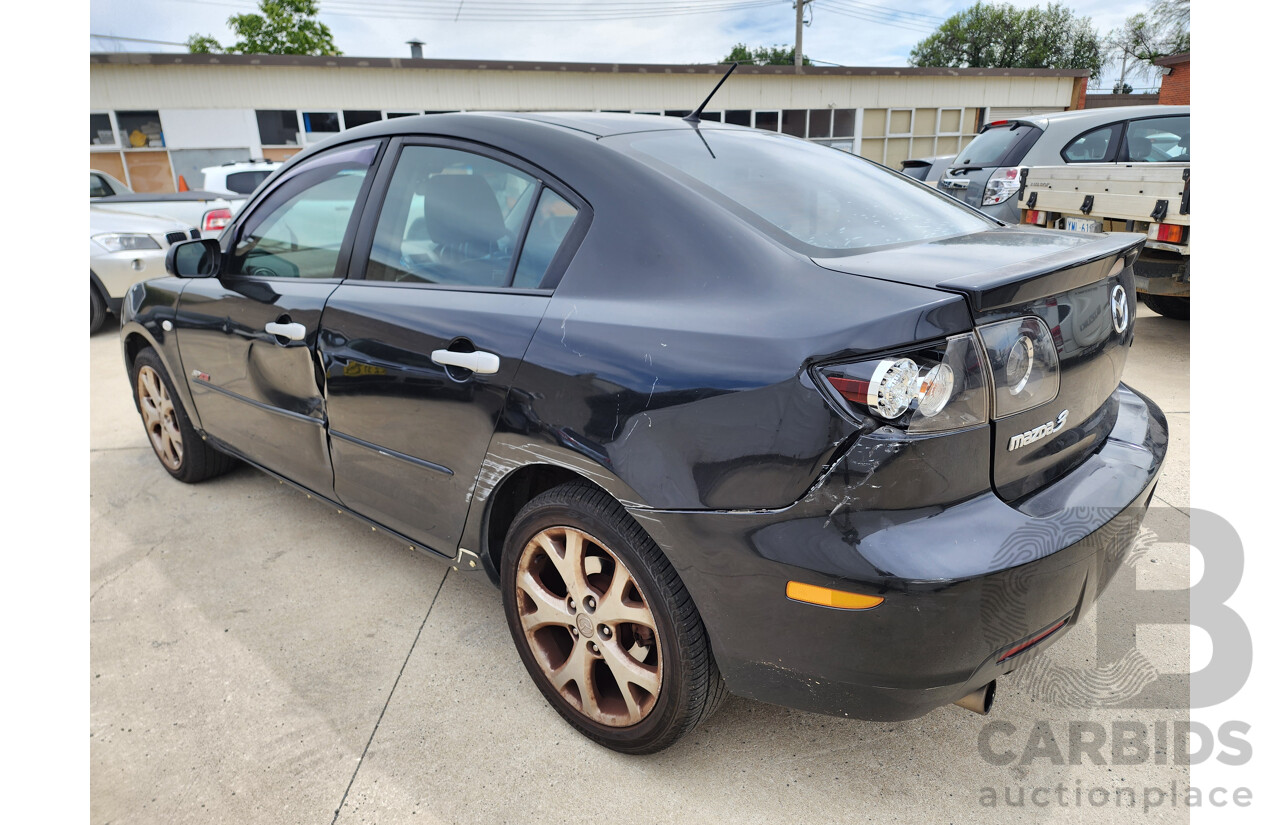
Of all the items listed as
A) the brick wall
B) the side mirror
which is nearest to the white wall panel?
the side mirror

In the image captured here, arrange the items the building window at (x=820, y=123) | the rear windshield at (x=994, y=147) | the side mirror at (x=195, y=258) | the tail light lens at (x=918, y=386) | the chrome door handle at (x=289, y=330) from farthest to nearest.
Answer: the building window at (x=820, y=123)
the rear windshield at (x=994, y=147)
the side mirror at (x=195, y=258)
the chrome door handle at (x=289, y=330)
the tail light lens at (x=918, y=386)

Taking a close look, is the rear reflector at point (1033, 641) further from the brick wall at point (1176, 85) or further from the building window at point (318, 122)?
the brick wall at point (1176, 85)

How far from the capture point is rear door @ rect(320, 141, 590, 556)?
1.95 metres

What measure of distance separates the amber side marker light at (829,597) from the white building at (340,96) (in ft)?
52.2

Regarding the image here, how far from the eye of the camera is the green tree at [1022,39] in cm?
5247

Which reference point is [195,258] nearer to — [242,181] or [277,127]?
[242,181]

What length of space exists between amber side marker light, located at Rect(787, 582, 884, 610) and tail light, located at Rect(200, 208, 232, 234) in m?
8.47

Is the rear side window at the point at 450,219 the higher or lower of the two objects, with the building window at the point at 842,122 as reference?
lower

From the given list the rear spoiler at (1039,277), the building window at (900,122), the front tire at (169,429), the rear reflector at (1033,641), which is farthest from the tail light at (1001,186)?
the building window at (900,122)

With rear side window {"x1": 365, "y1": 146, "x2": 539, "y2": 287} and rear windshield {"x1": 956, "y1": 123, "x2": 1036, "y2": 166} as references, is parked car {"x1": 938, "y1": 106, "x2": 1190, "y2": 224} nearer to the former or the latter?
rear windshield {"x1": 956, "y1": 123, "x2": 1036, "y2": 166}

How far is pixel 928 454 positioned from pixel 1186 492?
2.57 metres

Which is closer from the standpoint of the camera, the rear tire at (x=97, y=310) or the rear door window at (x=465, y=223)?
the rear door window at (x=465, y=223)

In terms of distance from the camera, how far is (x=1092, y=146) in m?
6.75

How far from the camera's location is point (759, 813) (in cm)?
178
